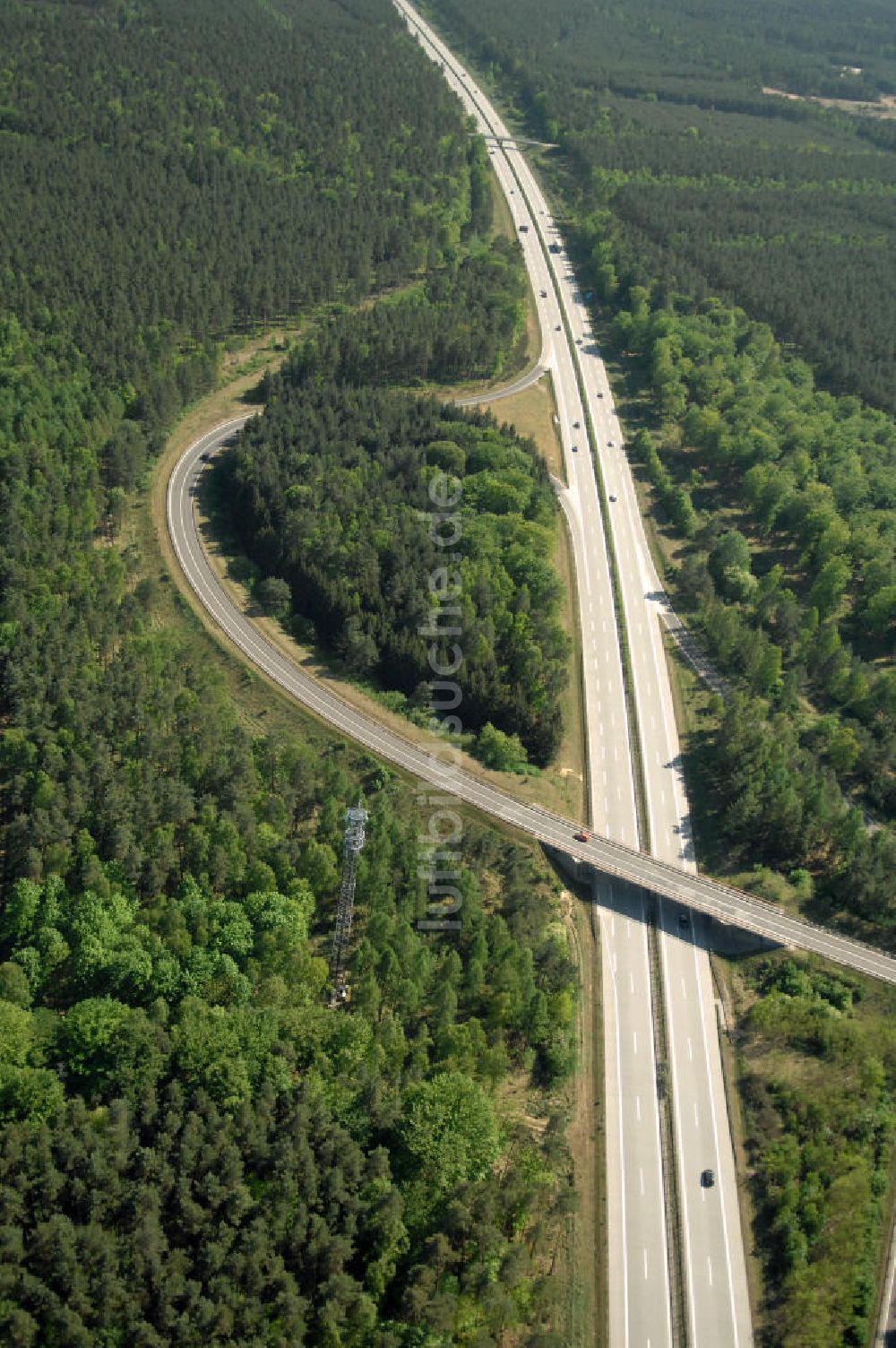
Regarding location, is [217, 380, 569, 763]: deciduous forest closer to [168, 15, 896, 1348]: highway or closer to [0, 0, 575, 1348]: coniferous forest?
[168, 15, 896, 1348]: highway

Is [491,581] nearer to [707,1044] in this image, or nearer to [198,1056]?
[707,1044]

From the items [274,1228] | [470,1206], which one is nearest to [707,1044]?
[470,1206]

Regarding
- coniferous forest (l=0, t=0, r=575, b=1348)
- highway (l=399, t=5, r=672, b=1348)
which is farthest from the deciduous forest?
coniferous forest (l=0, t=0, r=575, b=1348)

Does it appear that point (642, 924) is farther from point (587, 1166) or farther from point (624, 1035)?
point (587, 1166)

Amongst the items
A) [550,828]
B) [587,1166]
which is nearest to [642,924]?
[550,828]

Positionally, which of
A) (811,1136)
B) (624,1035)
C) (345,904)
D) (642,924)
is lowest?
(624,1035)

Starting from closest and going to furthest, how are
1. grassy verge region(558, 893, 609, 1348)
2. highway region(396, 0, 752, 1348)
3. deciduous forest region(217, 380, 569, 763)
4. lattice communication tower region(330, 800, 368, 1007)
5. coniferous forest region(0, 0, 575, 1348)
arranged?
1. coniferous forest region(0, 0, 575, 1348)
2. grassy verge region(558, 893, 609, 1348)
3. highway region(396, 0, 752, 1348)
4. lattice communication tower region(330, 800, 368, 1007)
5. deciduous forest region(217, 380, 569, 763)

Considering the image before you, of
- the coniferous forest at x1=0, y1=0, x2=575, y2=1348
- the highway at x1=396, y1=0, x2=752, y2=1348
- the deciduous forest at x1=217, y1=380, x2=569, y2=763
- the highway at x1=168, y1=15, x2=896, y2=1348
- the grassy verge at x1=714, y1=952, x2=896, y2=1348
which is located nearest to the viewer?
the coniferous forest at x1=0, y1=0, x2=575, y2=1348

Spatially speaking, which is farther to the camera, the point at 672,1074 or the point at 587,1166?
the point at 672,1074

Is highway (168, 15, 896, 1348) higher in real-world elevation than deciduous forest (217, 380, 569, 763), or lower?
lower
